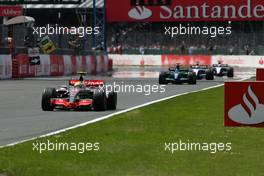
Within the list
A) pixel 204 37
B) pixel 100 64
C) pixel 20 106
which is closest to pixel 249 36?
pixel 204 37

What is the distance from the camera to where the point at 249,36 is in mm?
59500

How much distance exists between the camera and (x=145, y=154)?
8.85m

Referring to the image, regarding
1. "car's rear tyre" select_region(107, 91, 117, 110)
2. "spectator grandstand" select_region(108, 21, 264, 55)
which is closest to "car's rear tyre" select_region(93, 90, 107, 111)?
"car's rear tyre" select_region(107, 91, 117, 110)

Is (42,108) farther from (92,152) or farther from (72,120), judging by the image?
(92,152)

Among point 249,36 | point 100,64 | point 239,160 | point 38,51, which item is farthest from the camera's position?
point 249,36

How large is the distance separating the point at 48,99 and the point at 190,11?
4715 centimetres

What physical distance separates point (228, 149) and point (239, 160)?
838 millimetres

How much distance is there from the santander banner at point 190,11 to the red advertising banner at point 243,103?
4822 centimetres

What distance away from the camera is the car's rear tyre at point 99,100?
1546cm

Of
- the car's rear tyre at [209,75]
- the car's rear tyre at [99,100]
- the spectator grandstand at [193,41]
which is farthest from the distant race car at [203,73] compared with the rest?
the spectator grandstand at [193,41]

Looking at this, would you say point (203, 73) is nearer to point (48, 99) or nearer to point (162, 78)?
point (162, 78)

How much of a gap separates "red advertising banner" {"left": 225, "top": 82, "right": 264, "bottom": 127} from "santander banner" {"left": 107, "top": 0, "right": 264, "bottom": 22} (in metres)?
48.2

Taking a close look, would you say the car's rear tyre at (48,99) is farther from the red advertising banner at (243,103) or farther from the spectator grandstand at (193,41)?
the spectator grandstand at (193,41)

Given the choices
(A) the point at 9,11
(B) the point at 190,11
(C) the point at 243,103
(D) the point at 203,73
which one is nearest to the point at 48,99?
(C) the point at 243,103
